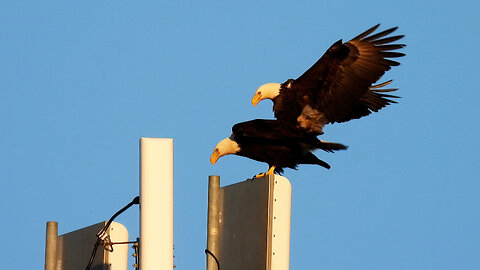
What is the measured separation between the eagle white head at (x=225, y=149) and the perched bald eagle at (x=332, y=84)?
415mm

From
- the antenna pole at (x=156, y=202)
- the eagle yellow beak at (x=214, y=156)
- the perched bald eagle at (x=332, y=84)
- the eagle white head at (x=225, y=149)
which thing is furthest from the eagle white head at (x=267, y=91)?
the antenna pole at (x=156, y=202)

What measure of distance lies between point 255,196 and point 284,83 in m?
4.51

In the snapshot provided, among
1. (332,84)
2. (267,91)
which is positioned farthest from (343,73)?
(267,91)

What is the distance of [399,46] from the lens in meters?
7.68

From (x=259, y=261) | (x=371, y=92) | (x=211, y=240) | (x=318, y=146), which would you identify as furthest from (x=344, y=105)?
(x=259, y=261)

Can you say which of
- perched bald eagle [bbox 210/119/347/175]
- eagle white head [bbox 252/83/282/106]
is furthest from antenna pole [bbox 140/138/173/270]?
eagle white head [bbox 252/83/282/106]

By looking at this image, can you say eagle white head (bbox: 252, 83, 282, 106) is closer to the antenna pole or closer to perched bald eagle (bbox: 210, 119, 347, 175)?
perched bald eagle (bbox: 210, 119, 347, 175)

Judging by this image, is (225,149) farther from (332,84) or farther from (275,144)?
(332,84)

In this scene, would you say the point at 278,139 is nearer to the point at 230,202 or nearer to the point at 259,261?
the point at 230,202

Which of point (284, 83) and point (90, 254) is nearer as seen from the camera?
point (90, 254)

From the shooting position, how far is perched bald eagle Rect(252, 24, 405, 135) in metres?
7.71

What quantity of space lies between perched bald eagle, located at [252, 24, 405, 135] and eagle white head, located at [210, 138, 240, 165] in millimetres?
415

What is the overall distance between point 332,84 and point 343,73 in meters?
0.14

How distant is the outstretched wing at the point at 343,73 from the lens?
7738 mm
